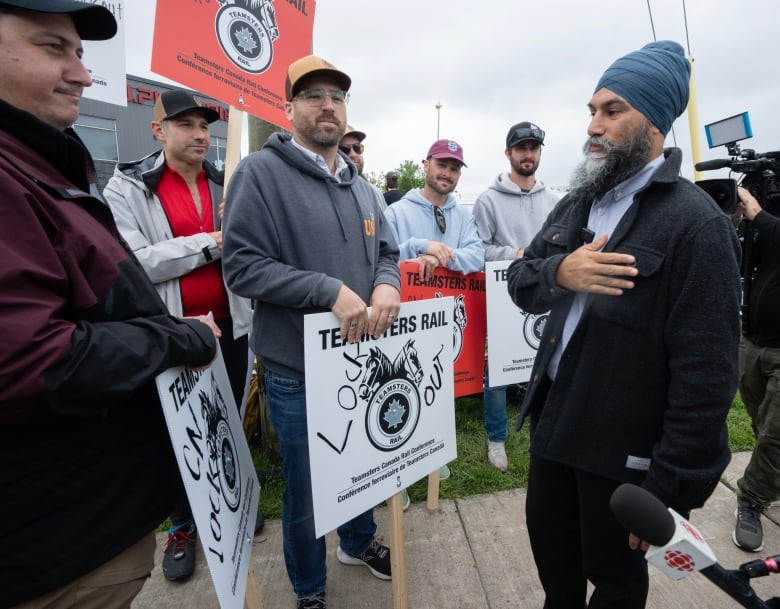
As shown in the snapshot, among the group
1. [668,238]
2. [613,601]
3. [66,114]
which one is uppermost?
[66,114]

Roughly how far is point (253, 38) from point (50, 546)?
8.48 ft

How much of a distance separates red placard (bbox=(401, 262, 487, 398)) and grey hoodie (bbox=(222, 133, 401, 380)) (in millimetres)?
1145

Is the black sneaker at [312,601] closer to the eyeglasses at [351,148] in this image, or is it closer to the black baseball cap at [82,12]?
the black baseball cap at [82,12]

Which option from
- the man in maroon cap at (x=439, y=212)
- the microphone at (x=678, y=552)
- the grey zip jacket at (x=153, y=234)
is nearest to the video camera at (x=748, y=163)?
the man in maroon cap at (x=439, y=212)

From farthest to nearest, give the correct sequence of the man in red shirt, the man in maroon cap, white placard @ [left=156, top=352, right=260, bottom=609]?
1. the man in maroon cap
2. the man in red shirt
3. white placard @ [left=156, top=352, right=260, bottom=609]

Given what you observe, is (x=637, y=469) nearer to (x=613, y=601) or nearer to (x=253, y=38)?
(x=613, y=601)

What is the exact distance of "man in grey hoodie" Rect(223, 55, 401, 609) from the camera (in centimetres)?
176

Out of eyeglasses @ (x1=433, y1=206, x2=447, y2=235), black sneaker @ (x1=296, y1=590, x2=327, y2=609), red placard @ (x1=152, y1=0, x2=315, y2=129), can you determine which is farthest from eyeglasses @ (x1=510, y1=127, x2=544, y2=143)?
black sneaker @ (x1=296, y1=590, x2=327, y2=609)

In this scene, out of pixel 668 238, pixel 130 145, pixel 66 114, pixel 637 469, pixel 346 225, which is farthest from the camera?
pixel 130 145

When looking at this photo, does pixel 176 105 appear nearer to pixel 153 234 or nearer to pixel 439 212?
pixel 153 234

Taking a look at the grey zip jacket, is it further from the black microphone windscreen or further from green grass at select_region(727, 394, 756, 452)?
green grass at select_region(727, 394, 756, 452)

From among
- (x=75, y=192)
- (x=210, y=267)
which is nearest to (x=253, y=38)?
(x=210, y=267)

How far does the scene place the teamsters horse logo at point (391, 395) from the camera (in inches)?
71.8

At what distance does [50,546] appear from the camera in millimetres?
1038
